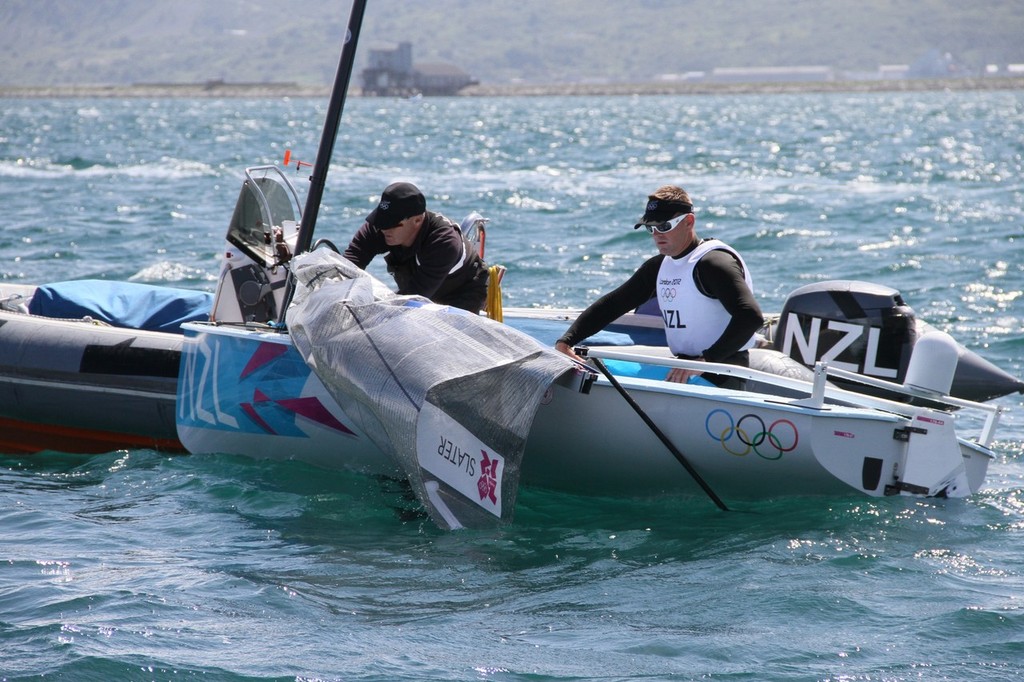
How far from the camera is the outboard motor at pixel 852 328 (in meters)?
5.65

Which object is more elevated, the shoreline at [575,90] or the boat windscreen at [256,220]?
the shoreline at [575,90]

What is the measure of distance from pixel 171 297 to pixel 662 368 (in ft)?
10.5

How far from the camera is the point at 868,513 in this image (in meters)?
5.27

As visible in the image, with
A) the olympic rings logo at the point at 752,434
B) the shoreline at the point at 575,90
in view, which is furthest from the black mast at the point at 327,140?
the shoreline at the point at 575,90

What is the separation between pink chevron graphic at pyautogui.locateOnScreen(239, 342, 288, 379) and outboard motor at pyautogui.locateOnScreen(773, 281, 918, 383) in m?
2.48

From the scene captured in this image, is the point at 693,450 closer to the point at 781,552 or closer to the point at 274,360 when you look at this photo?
the point at 781,552

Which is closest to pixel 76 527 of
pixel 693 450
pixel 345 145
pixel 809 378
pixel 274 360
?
pixel 274 360

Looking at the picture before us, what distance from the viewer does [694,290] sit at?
5.42 meters

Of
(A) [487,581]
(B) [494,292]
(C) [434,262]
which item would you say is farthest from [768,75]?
(A) [487,581]

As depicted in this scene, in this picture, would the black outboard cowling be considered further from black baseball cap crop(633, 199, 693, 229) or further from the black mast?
the black mast

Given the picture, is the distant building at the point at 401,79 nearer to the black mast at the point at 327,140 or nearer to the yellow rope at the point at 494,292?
the black mast at the point at 327,140

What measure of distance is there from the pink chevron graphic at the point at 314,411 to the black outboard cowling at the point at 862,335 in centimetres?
221

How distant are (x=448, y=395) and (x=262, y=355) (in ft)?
4.50

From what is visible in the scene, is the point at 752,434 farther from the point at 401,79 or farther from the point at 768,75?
the point at 768,75
